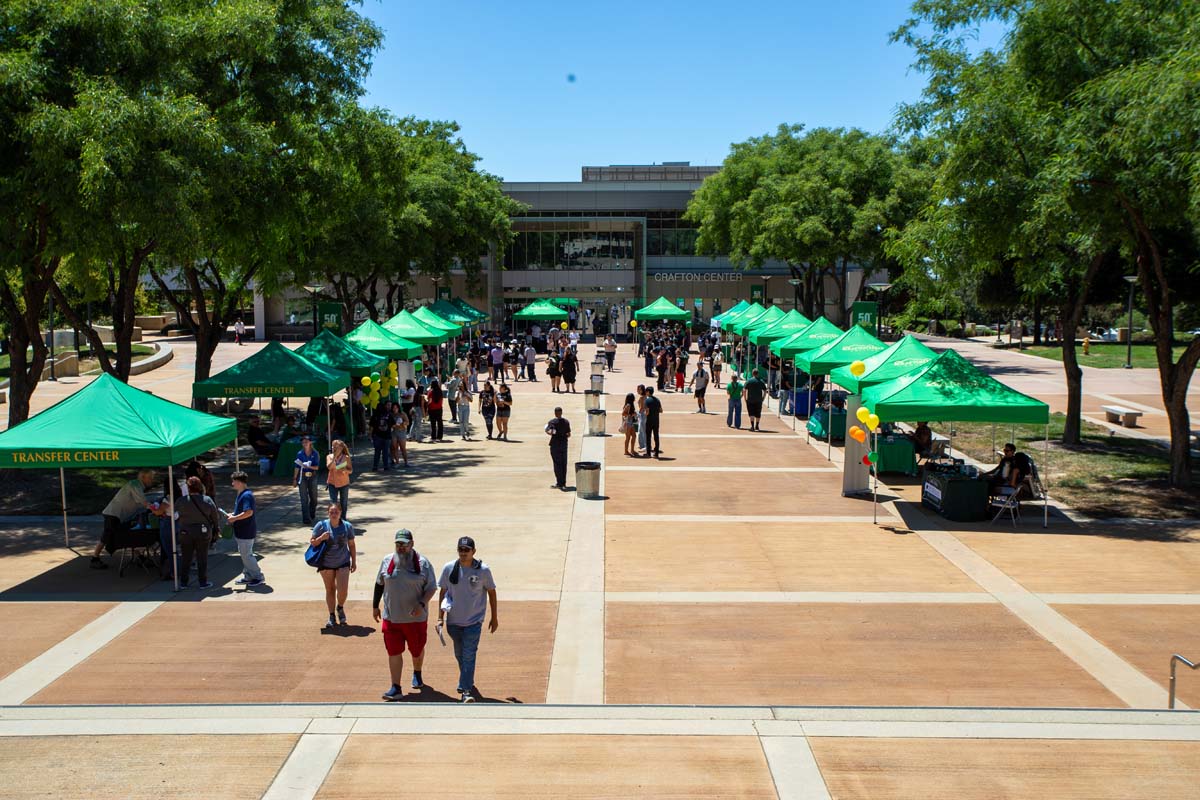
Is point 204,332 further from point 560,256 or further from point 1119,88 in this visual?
point 560,256

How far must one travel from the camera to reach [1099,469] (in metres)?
19.7

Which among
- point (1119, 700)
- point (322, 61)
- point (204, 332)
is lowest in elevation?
point (1119, 700)

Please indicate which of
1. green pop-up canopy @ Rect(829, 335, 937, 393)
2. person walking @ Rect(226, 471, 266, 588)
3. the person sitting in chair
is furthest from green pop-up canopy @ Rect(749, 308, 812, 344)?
person walking @ Rect(226, 471, 266, 588)

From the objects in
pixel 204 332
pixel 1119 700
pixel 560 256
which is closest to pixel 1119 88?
pixel 1119 700

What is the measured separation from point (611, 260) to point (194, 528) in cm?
5856

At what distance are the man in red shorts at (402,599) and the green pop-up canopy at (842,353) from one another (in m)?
15.4

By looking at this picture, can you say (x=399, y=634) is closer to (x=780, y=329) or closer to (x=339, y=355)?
(x=339, y=355)

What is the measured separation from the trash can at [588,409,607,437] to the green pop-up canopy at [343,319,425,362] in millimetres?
5217

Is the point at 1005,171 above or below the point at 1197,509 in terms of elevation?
above

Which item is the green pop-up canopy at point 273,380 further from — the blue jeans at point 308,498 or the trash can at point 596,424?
the trash can at point 596,424

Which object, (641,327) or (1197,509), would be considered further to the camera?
(641,327)

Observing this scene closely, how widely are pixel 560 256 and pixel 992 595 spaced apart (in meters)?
58.5

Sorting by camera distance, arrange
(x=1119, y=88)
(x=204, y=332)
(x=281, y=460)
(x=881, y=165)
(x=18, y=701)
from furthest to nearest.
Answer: (x=881, y=165), (x=204, y=332), (x=281, y=460), (x=1119, y=88), (x=18, y=701)

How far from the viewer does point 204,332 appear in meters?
23.2
